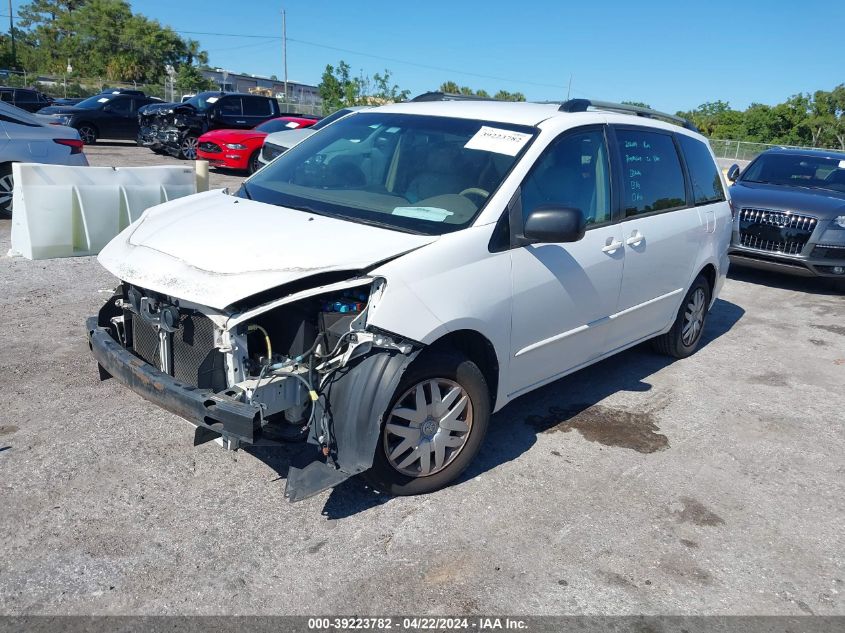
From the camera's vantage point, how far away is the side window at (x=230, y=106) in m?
19.2

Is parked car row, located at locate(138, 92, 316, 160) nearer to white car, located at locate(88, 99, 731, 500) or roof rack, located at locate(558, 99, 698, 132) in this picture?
roof rack, located at locate(558, 99, 698, 132)

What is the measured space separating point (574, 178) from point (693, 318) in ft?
7.80

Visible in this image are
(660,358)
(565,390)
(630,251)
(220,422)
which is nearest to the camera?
(220,422)

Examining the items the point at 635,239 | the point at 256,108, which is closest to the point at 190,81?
the point at 256,108

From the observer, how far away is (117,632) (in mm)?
2629

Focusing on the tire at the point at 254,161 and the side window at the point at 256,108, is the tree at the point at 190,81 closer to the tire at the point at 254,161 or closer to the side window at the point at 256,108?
the side window at the point at 256,108

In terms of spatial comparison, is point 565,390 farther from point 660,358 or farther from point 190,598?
point 190,598

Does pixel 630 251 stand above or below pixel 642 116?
below

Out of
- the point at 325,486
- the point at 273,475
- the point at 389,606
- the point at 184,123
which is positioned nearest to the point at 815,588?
the point at 389,606

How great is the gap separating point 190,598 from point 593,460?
2.39m

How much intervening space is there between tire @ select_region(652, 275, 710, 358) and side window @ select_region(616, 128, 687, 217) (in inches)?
33.7

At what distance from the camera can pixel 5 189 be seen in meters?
9.65

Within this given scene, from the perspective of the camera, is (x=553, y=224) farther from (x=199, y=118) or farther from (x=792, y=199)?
(x=199, y=118)

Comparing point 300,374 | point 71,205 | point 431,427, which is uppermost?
point 71,205
